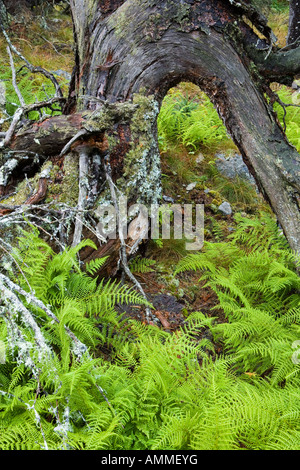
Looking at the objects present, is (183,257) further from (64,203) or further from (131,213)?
(64,203)

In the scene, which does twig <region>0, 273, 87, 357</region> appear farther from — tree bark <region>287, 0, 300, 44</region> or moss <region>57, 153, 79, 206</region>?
tree bark <region>287, 0, 300, 44</region>

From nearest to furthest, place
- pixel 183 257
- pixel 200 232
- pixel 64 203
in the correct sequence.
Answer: pixel 64 203, pixel 183 257, pixel 200 232

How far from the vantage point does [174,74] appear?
4020 mm

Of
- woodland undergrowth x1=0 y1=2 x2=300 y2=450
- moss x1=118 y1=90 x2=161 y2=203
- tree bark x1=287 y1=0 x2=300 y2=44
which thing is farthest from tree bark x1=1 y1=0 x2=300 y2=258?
tree bark x1=287 y1=0 x2=300 y2=44

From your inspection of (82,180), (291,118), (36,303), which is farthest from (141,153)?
(291,118)

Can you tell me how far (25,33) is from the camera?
794cm

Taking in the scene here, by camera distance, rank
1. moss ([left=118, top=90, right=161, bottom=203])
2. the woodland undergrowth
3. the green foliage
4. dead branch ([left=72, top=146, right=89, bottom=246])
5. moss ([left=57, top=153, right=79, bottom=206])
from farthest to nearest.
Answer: the green foliage, moss ([left=118, top=90, right=161, bottom=203]), moss ([left=57, top=153, right=79, bottom=206]), dead branch ([left=72, top=146, right=89, bottom=246]), the woodland undergrowth

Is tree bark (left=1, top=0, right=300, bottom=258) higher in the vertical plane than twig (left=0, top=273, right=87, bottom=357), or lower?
higher

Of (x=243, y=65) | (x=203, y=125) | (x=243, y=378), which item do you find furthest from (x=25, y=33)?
(x=243, y=378)

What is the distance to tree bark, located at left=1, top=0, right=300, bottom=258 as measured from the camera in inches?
148

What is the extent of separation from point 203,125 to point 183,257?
103 inches

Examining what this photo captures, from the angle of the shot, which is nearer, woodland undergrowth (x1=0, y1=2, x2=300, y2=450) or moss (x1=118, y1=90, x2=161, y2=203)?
woodland undergrowth (x1=0, y1=2, x2=300, y2=450)

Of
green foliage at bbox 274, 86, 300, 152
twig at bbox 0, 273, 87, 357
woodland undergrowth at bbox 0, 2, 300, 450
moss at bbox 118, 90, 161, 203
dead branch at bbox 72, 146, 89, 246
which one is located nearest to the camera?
woodland undergrowth at bbox 0, 2, 300, 450
